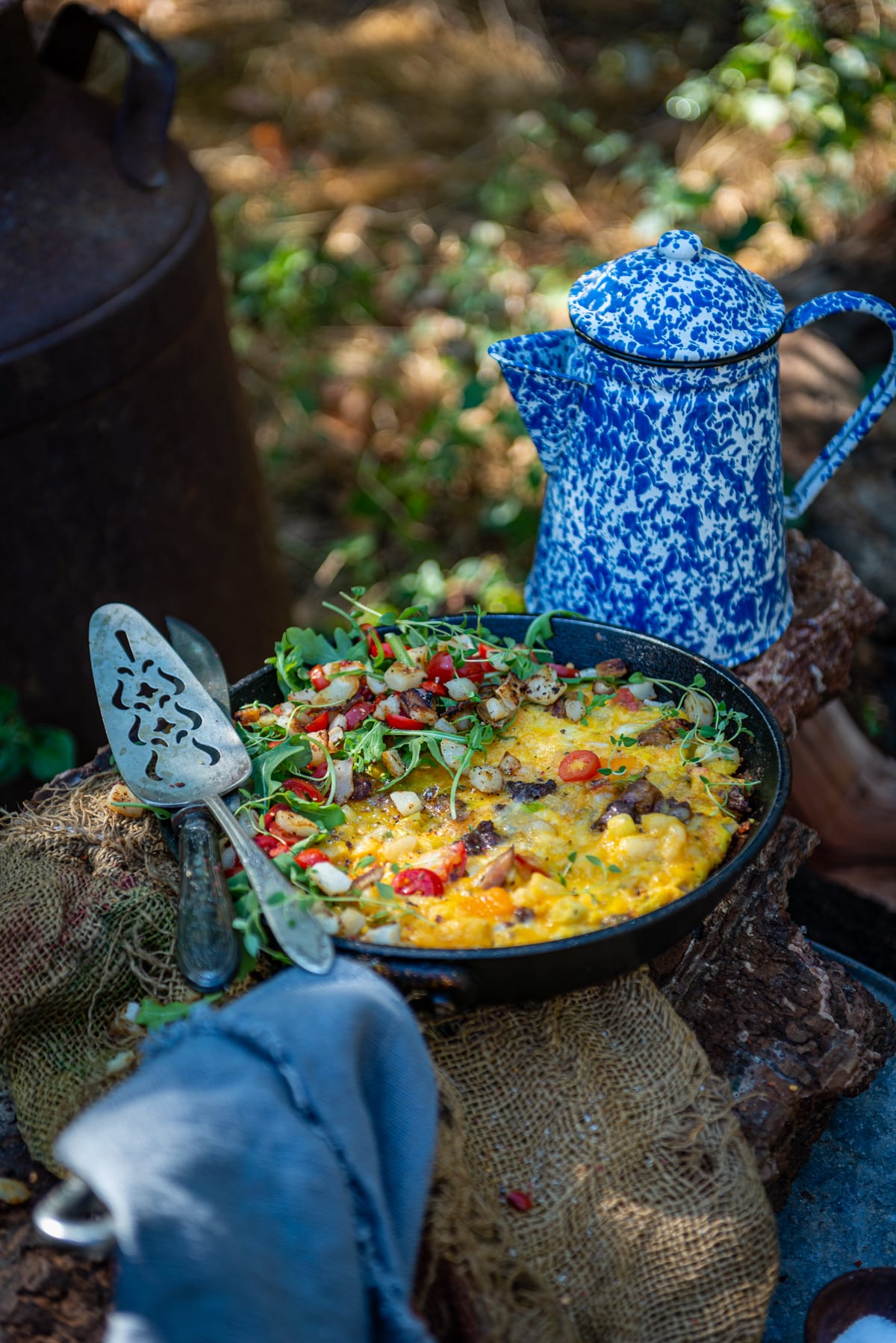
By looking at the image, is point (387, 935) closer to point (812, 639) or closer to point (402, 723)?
point (402, 723)

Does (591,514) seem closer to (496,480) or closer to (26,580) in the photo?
(26,580)

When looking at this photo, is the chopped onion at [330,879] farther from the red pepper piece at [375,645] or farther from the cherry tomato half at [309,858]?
the red pepper piece at [375,645]

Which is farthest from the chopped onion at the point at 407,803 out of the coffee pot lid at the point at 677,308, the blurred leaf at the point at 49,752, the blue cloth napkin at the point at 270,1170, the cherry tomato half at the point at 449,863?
the blurred leaf at the point at 49,752

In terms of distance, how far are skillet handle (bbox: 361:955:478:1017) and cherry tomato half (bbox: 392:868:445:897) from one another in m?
0.10

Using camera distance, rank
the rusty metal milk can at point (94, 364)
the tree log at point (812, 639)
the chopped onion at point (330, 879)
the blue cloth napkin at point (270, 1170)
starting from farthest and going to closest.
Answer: the rusty metal milk can at point (94, 364) < the tree log at point (812, 639) < the chopped onion at point (330, 879) < the blue cloth napkin at point (270, 1170)

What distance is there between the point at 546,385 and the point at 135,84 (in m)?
1.16

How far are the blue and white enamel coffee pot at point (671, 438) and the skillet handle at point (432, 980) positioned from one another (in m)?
0.70

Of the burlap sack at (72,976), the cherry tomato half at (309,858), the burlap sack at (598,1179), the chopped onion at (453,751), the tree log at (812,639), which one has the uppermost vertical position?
the cherry tomato half at (309,858)

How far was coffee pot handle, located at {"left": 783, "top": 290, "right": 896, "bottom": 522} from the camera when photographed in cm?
156

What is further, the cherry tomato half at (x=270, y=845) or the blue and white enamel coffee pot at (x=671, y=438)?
the blue and white enamel coffee pot at (x=671, y=438)

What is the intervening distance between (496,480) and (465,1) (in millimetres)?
3676

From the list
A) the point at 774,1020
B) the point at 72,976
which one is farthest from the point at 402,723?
the point at 774,1020

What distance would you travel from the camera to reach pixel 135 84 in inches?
84.1

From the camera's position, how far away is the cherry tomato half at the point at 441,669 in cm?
149
